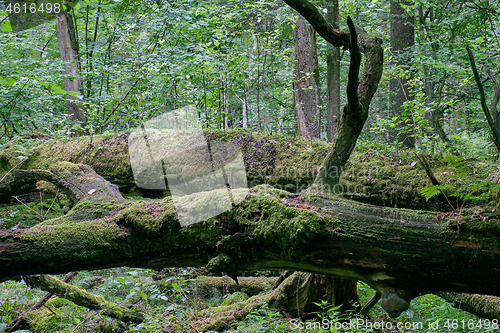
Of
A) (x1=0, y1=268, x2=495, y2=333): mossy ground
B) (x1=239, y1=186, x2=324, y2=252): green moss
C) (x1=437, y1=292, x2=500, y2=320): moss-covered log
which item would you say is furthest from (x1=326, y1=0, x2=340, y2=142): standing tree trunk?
(x1=239, y1=186, x2=324, y2=252): green moss

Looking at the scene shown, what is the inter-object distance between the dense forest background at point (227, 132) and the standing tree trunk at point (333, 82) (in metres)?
0.04

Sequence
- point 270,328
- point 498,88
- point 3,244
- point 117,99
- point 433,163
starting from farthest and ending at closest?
point 117,99 → point 433,163 → point 498,88 → point 270,328 → point 3,244

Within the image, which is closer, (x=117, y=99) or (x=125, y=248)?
(x=125, y=248)

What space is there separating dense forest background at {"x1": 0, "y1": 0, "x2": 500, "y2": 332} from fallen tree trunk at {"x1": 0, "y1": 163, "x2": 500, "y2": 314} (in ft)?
0.59

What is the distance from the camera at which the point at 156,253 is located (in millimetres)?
2752

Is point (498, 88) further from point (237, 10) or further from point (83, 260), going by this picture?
point (237, 10)

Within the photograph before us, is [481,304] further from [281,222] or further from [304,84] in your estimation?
[304,84]

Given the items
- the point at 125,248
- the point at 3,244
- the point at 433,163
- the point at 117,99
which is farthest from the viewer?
the point at 117,99

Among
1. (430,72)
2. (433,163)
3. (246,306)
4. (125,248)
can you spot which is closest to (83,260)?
(125,248)

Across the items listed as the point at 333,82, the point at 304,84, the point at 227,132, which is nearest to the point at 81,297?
the point at 227,132

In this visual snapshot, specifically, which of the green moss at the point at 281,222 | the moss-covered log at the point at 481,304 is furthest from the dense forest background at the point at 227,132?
the green moss at the point at 281,222

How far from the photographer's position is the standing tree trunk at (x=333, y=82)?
8.86m

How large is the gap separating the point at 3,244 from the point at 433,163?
5.04 metres

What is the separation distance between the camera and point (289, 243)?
249 cm
